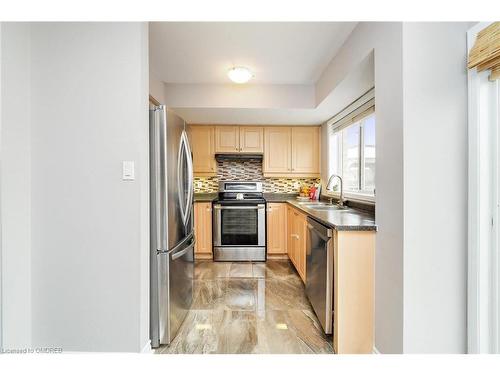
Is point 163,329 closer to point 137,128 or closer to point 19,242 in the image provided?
point 19,242

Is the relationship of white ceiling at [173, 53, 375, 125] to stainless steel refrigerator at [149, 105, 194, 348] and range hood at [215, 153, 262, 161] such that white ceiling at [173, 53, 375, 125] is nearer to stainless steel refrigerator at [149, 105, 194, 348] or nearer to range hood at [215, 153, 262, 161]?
range hood at [215, 153, 262, 161]

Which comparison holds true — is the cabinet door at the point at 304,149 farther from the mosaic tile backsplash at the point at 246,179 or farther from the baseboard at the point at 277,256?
the baseboard at the point at 277,256

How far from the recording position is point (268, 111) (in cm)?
334

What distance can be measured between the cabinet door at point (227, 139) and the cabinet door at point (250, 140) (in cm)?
8

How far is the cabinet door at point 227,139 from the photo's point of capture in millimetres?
4082

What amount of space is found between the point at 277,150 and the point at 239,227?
139 centimetres

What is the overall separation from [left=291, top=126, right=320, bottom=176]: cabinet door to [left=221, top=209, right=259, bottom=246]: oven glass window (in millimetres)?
1090

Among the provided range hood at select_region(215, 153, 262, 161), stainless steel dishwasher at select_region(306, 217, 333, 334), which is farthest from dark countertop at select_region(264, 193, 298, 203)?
stainless steel dishwasher at select_region(306, 217, 333, 334)

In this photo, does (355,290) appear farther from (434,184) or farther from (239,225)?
(239,225)

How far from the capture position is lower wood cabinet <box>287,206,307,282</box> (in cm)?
283

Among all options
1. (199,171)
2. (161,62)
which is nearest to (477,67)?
(161,62)

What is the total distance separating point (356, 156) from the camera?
3.09m

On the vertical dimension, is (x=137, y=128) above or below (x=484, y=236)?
above

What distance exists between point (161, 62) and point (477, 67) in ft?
8.49
